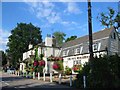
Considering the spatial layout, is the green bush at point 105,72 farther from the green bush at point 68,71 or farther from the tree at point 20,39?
the tree at point 20,39

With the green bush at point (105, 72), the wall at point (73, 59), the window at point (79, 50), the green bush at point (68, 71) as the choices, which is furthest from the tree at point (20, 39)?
the green bush at point (105, 72)

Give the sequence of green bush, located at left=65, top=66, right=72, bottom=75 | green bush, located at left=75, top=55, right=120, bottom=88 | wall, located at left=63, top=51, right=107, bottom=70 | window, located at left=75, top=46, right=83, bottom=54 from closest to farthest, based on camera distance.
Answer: green bush, located at left=75, top=55, right=120, bottom=88, green bush, located at left=65, top=66, right=72, bottom=75, wall, located at left=63, top=51, right=107, bottom=70, window, located at left=75, top=46, right=83, bottom=54

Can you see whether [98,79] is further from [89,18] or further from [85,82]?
[89,18]

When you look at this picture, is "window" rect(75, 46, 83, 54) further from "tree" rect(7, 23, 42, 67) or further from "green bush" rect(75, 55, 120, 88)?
"tree" rect(7, 23, 42, 67)

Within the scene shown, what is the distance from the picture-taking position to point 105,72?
17.7 m

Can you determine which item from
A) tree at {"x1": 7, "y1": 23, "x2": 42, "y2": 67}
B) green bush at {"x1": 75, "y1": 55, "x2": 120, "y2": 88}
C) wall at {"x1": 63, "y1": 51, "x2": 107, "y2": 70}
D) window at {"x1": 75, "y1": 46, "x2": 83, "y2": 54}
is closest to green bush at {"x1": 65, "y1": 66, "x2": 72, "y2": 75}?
wall at {"x1": 63, "y1": 51, "x2": 107, "y2": 70}

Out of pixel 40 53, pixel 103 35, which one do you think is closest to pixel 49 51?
Answer: pixel 40 53

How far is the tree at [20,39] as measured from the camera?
282ft

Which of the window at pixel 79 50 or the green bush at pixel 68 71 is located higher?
the window at pixel 79 50

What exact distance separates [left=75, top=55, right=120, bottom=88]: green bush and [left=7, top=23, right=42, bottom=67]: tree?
Answer: 226 feet

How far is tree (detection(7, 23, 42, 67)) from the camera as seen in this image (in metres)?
85.8

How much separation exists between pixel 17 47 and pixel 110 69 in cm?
7046

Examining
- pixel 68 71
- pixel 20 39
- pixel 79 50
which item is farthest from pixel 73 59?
pixel 20 39

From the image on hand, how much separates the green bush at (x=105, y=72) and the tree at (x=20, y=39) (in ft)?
226
